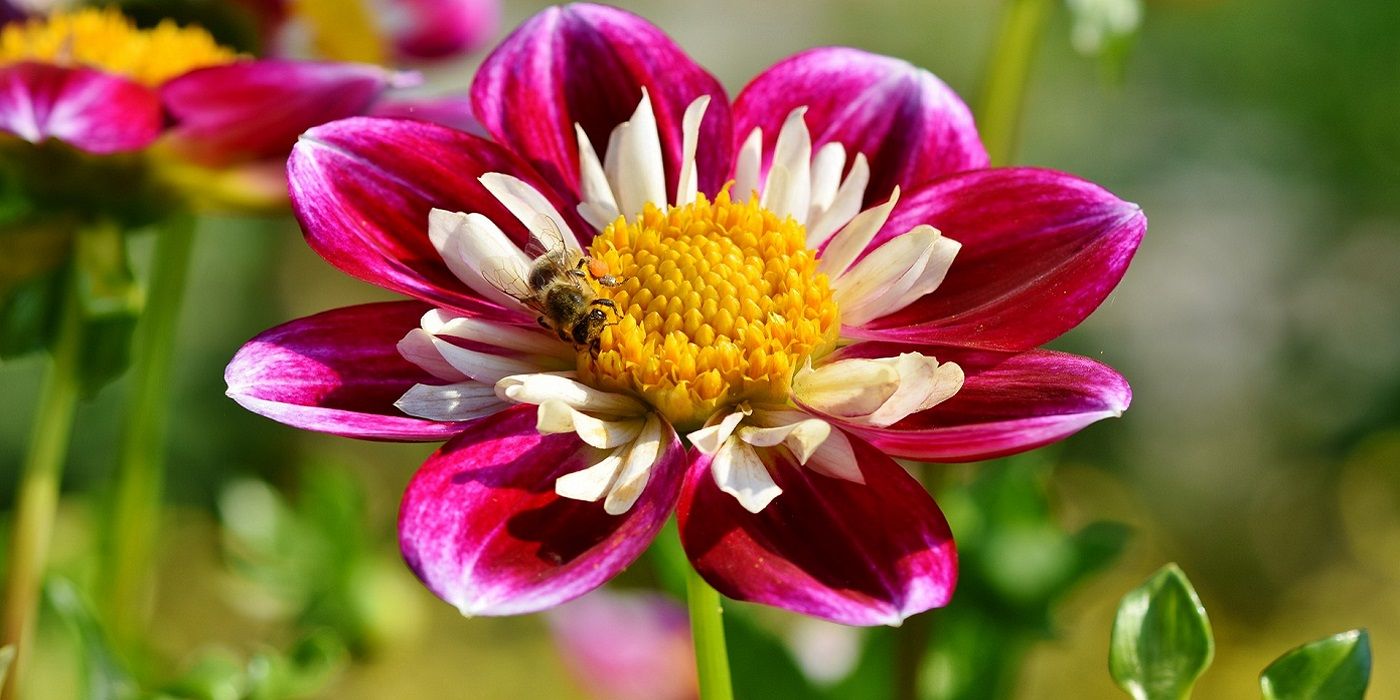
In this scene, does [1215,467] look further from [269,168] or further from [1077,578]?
[269,168]

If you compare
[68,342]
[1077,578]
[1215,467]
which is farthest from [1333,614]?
[68,342]

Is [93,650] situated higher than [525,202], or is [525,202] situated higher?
[525,202]

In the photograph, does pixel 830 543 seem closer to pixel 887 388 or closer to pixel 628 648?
pixel 887 388

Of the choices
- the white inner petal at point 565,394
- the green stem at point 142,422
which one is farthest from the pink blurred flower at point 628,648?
the white inner petal at point 565,394

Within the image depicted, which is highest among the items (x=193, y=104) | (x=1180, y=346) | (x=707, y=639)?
(x=193, y=104)

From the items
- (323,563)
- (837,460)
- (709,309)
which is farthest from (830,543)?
(323,563)
